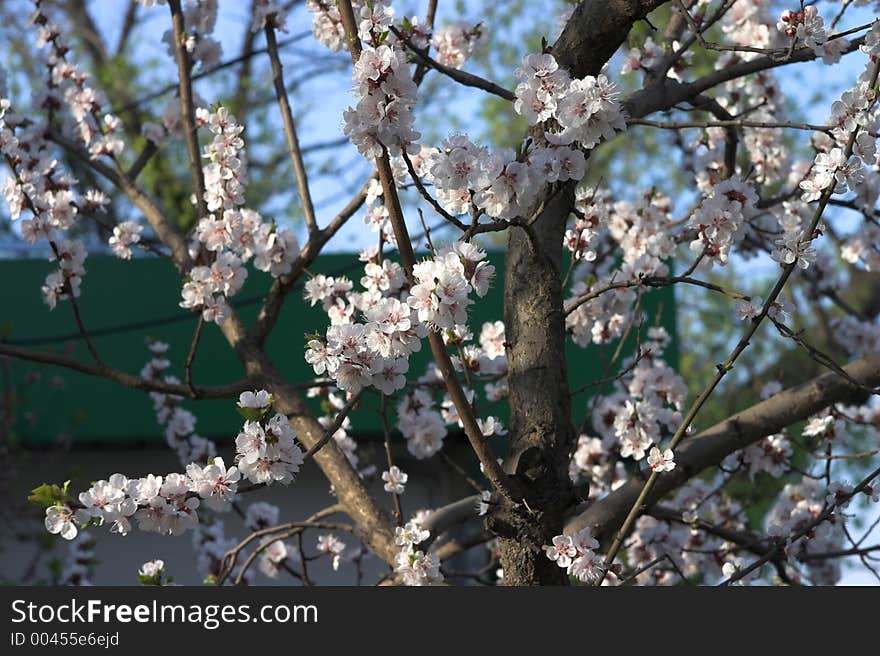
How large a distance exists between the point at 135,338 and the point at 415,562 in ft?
11.9

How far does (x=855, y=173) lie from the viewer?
2576mm

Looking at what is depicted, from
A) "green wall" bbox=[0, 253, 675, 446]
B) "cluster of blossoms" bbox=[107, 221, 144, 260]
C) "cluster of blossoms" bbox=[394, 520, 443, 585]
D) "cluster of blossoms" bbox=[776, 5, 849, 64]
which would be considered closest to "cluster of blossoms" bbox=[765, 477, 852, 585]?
"cluster of blossoms" bbox=[394, 520, 443, 585]

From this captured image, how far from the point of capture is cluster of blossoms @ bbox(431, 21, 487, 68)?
397cm

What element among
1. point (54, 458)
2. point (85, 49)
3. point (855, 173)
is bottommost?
point (855, 173)

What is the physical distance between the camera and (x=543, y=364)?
2895 millimetres

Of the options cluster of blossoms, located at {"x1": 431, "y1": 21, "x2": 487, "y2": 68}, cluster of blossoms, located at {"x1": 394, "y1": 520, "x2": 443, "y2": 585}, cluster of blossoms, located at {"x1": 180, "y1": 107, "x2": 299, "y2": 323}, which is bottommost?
cluster of blossoms, located at {"x1": 394, "y1": 520, "x2": 443, "y2": 585}

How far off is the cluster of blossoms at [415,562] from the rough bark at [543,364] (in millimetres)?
184

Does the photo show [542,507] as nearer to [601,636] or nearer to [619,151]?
[601,636]

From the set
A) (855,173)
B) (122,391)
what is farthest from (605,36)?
(122,391)

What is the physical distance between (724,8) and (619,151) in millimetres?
11022

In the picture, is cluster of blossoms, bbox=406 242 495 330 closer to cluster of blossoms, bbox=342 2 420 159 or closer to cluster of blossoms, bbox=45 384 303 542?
cluster of blossoms, bbox=342 2 420 159

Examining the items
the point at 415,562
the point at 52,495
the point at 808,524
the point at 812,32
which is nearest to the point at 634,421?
the point at 808,524

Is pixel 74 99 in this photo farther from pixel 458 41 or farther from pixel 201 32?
pixel 458 41

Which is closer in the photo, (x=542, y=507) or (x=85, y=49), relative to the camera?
(x=542, y=507)
